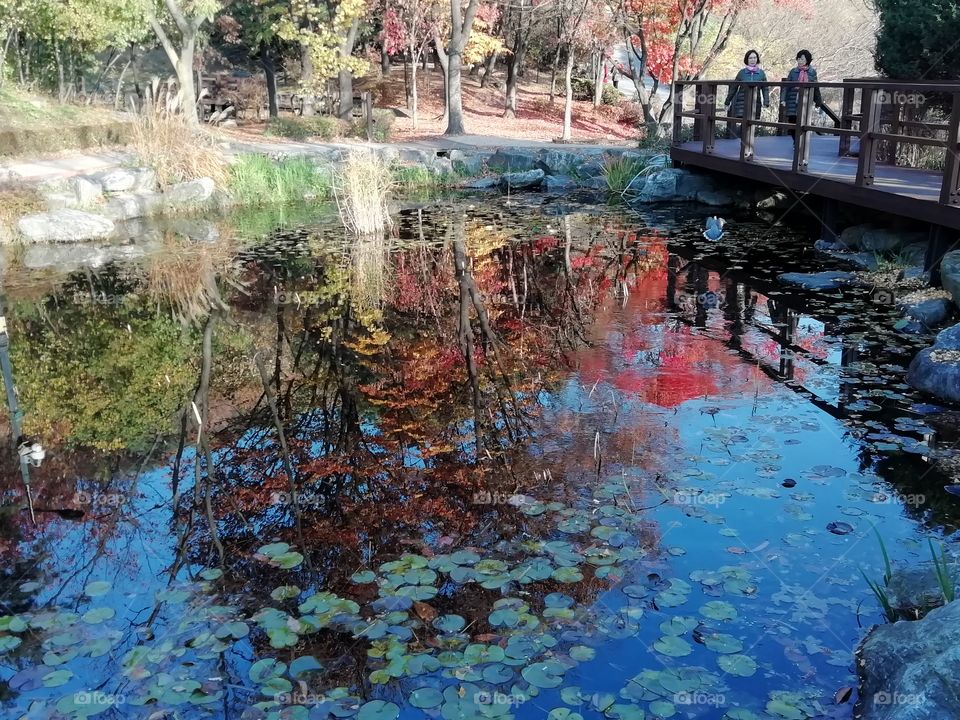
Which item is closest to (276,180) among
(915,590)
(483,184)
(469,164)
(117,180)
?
(117,180)

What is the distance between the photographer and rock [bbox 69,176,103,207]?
11445 millimetres

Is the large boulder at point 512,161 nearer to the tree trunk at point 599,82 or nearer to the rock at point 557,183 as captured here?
the rock at point 557,183

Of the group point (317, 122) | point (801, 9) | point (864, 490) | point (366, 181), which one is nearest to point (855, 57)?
point (801, 9)

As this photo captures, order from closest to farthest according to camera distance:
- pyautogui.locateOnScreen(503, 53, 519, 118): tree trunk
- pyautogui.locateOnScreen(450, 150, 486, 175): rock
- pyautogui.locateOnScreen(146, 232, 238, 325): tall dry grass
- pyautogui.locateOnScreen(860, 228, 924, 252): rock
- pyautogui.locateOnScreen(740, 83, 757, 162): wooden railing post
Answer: pyautogui.locateOnScreen(146, 232, 238, 325): tall dry grass < pyautogui.locateOnScreen(860, 228, 924, 252): rock < pyautogui.locateOnScreen(740, 83, 757, 162): wooden railing post < pyautogui.locateOnScreen(450, 150, 486, 175): rock < pyautogui.locateOnScreen(503, 53, 519, 118): tree trunk

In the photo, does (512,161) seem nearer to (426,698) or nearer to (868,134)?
(868,134)

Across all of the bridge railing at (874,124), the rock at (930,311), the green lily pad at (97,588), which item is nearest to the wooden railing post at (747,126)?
the bridge railing at (874,124)

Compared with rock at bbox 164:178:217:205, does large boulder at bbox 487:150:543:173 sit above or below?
above

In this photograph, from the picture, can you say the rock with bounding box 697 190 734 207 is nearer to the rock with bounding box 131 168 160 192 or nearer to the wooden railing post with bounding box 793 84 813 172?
the wooden railing post with bounding box 793 84 813 172

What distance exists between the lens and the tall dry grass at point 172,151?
12336mm

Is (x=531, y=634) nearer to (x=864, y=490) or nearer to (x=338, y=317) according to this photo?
(x=864, y=490)

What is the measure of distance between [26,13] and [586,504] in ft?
54.4

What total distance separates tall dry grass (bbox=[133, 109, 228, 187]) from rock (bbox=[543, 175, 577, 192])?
17.6 feet

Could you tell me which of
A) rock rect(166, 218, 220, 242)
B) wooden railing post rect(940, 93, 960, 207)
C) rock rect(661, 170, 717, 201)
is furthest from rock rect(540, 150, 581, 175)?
wooden railing post rect(940, 93, 960, 207)

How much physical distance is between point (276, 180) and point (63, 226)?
11.9ft
